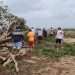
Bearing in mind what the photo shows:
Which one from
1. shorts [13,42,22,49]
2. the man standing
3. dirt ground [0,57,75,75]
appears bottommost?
dirt ground [0,57,75,75]

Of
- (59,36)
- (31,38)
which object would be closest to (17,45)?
(31,38)

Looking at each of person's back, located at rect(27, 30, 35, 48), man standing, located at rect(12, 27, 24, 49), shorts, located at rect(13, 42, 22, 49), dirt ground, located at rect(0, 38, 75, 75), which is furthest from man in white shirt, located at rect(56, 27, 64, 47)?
dirt ground, located at rect(0, 38, 75, 75)

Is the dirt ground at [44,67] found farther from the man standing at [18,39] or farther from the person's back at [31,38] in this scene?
the person's back at [31,38]

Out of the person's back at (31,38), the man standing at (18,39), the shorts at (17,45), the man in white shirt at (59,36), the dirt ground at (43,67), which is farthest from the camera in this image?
the man in white shirt at (59,36)

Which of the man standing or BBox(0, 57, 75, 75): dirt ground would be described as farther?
the man standing

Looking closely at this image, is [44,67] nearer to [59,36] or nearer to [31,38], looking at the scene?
[31,38]

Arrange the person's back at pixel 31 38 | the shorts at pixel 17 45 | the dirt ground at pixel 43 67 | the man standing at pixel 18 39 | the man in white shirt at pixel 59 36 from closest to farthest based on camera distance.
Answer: the dirt ground at pixel 43 67, the shorts at pixel 17 45, the man standing at pixel 18 39, the person's back at pixel 31 38, the man in white shirt at pixel 59 36

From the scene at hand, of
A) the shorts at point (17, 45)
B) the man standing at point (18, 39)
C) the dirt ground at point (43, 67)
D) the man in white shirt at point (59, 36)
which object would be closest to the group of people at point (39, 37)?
the man in white shirt at point (59, 36)

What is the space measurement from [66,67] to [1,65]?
2759mm

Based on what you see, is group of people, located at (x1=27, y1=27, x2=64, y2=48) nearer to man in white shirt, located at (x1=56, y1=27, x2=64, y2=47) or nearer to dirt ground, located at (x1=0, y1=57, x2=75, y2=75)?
man in white shirt, located at (x1=56, y1=27, x2=64, y2=47)

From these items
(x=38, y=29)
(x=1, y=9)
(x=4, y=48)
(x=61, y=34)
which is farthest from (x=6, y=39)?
(x=38, y=29)

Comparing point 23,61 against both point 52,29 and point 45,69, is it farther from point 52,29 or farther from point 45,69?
→ point 52,29

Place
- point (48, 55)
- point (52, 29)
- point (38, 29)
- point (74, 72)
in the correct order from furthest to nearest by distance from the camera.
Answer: point (52, 29) < point (38, 29) < point (48, 55) < point (74, 72)

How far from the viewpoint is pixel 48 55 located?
56.5 feet
